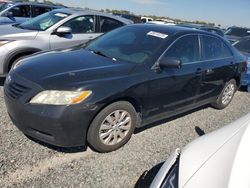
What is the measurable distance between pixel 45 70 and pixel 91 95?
70 centimetres

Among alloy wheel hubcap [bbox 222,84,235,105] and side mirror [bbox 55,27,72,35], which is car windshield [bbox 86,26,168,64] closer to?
side mirror [bbox 55,27,72,35]

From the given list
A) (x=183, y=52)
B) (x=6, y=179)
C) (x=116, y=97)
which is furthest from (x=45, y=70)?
(x=183, y=52)

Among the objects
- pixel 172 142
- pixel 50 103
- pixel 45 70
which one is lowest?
pixel 172 142

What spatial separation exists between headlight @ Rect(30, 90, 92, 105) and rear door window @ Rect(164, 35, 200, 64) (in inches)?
56.3

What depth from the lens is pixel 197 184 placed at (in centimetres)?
162

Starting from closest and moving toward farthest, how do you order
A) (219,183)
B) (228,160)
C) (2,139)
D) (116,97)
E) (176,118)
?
(219,183), (228,160), (116,97), (2,139), (176,118)

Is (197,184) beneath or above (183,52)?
beneath

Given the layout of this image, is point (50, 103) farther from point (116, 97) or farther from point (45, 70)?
point (116, 97)

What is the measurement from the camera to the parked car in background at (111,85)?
9.60ft

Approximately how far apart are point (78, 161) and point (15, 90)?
1.09 meters

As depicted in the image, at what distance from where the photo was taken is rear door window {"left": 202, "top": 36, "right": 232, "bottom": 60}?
454cm

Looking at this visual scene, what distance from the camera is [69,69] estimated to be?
3.28 meters

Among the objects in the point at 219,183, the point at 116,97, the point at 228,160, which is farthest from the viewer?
the point at 116,97

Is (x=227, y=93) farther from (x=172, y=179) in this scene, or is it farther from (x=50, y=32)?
(x=172, y=179)
